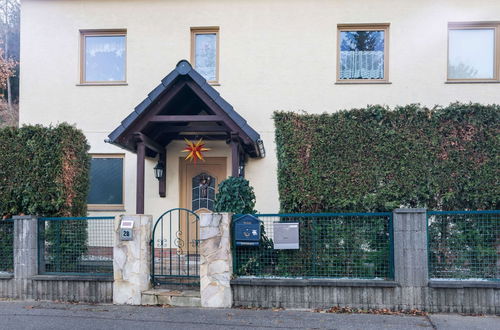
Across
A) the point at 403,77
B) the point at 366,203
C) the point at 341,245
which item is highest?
the point at 403,77

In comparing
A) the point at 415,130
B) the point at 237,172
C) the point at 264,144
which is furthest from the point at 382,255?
the point at 264,144

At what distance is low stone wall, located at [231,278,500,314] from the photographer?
5559 millimetres

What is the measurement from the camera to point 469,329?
502 centimetres

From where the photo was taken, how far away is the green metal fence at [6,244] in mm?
6633

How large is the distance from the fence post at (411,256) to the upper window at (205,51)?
542cm

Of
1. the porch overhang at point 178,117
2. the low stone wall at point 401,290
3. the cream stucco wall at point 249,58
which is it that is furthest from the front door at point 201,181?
the low stone wall at point 401,290

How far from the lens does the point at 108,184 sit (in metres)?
9.12

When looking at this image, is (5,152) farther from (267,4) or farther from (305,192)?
(267,4)

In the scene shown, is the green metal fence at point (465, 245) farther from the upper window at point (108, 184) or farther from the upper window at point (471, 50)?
the upper window at point (108, 184)

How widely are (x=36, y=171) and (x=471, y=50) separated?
9.17 m

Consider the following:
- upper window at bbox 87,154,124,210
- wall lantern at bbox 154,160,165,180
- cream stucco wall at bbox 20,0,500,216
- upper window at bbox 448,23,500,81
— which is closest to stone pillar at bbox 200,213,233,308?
cream stucco wall at bbox 20,0,500,216

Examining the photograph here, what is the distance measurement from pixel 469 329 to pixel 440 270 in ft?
3.13

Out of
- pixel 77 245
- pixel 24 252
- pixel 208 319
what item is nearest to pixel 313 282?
pixel 208 319

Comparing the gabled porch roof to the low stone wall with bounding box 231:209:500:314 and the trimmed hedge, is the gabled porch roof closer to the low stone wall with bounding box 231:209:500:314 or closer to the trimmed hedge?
the trimmed hedge
